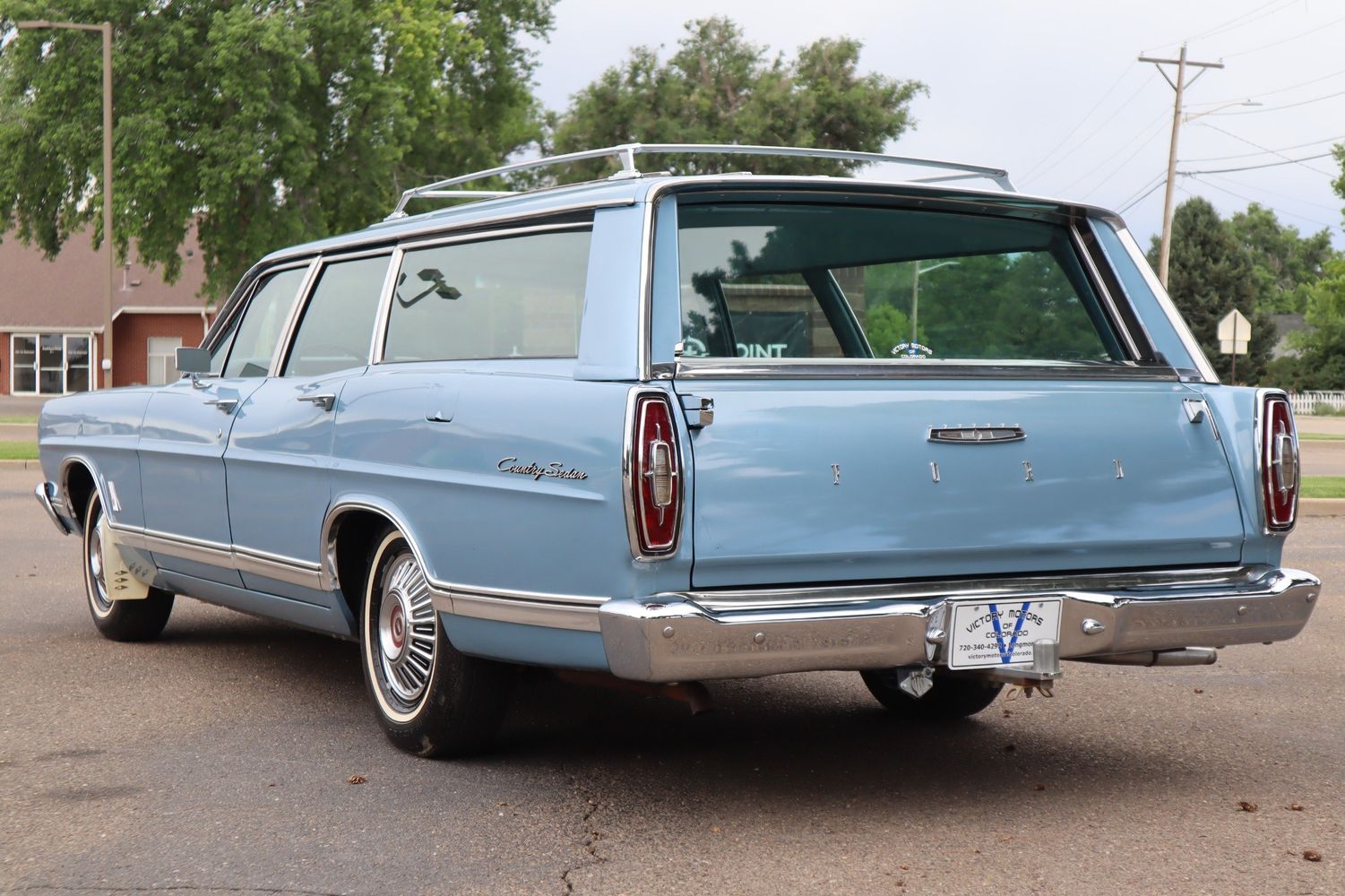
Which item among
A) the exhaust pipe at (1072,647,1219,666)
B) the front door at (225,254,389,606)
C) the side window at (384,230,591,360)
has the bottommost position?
the exhaust pipe at (1072,647,1219,666)

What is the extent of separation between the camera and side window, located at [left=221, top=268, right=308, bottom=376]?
6.46 meters

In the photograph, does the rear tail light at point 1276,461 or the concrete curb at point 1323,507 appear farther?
the concrete curb at point 1323,507

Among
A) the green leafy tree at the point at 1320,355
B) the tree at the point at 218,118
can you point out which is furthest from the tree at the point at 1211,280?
the tree at the point at 218,118

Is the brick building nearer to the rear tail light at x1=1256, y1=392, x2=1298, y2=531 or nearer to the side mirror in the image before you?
the side mirror

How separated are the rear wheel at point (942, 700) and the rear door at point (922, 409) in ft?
4.15

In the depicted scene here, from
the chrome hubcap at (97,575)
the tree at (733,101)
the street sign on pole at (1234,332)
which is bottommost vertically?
the chrome hubcap at (97,575)

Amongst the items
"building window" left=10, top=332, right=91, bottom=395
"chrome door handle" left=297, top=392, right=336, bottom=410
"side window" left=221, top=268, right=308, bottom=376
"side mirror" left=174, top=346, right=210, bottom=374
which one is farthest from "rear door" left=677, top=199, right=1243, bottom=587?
"building window" left=10, top=332, right=91, bottom=395

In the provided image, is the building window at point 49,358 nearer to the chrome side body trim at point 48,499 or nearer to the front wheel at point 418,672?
the chrome side body trim at point 48,499

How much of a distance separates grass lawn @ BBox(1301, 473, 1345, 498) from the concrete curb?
0.76 feet

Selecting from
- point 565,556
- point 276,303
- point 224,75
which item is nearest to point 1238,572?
point 565,556

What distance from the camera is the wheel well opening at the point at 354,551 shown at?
5.44 metres

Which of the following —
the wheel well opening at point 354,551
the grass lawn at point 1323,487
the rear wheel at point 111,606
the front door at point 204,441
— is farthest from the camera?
the grass lawn at point 1323,487

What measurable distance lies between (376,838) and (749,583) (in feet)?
3.99

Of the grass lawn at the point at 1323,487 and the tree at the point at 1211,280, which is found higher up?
the tree at the point at 1211,280
